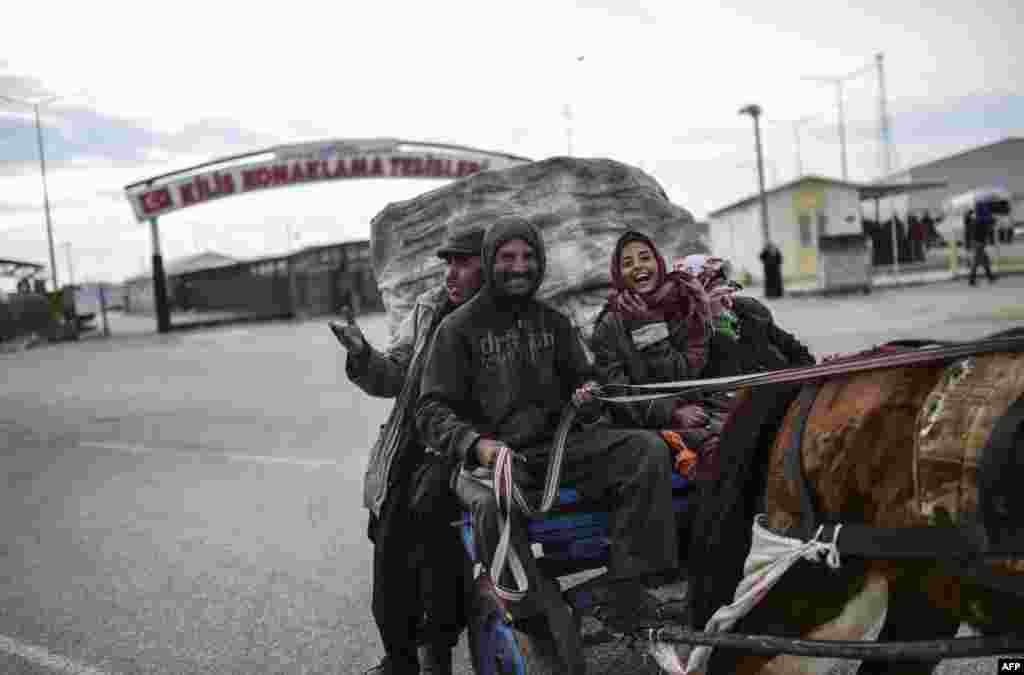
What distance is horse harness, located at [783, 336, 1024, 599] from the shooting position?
6.28ft

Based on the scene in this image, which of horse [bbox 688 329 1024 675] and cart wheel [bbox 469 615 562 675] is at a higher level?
horse [bbox 688 329 1024 675]

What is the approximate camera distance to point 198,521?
6.79 metres

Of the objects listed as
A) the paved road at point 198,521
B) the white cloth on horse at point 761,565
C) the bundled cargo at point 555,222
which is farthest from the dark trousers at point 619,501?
the bundled cargo at point 555,222

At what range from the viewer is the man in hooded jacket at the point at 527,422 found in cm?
288

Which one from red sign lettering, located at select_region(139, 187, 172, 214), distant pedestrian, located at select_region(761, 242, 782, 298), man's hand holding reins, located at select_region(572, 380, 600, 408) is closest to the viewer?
man's hand holding reins, located at select_region(572, 380, 600, 408)

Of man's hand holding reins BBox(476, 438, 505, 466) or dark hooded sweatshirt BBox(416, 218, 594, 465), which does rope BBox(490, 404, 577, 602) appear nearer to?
man's hand holding reins BBox(476, 438, 505, 466)

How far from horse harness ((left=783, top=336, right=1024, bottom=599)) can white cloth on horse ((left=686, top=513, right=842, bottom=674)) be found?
3 cm

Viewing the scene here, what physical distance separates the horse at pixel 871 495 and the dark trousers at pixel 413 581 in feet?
3.85

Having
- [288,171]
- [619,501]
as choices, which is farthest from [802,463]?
[288,171]

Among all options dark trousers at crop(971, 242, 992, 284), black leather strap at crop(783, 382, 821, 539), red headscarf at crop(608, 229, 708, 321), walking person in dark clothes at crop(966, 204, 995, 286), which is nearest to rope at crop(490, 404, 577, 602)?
black leather strap at crop(783, 382, 821, 539)

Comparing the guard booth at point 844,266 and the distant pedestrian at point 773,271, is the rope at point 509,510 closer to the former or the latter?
the guard booth at point 844,266

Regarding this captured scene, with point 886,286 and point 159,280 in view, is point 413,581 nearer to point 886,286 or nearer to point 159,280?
point 886,286

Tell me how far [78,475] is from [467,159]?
2599 cm

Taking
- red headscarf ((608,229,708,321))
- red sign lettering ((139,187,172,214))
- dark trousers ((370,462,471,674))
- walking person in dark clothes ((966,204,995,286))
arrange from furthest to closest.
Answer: red sign lettering ((139,187,172,214)) < walking person in dark clothes ((966,204,995,286)) < red headscarf ((608,229,708,321)) < dark trousers ((370,462,471,674))
